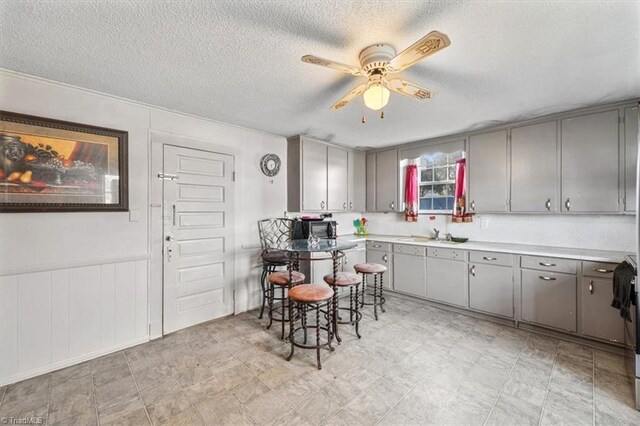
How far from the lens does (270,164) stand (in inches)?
154

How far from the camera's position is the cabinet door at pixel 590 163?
2758mm

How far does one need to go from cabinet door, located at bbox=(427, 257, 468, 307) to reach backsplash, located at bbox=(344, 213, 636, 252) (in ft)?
2.21

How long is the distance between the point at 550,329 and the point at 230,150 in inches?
168

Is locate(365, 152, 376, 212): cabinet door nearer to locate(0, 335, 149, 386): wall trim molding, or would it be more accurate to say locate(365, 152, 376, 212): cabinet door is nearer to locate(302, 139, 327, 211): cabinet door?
locate(302, 139, 327, 211): cabinet door

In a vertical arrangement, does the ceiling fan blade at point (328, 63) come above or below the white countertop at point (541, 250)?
above

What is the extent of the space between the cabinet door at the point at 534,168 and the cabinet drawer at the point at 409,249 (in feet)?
4.06

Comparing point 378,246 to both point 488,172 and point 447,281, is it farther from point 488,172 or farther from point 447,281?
point 488,172

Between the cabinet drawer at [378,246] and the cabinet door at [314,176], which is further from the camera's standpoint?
the cabinet drawer at [378,246]

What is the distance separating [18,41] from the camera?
1.78 meters

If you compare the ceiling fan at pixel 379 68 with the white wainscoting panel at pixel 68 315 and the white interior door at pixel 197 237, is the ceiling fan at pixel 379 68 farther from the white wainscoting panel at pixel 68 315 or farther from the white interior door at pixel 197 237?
the white wainscoting panel at pixel 68 315

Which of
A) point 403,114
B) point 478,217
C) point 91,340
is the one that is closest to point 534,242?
point 478,217

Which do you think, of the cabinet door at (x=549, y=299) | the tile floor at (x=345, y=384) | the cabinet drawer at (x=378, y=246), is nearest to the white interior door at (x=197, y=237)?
the tile floor at (x=345, y=384)

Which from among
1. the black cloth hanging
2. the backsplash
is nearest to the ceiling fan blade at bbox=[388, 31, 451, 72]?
the black cloth hanging

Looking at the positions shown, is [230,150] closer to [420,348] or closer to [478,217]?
[420,348]
